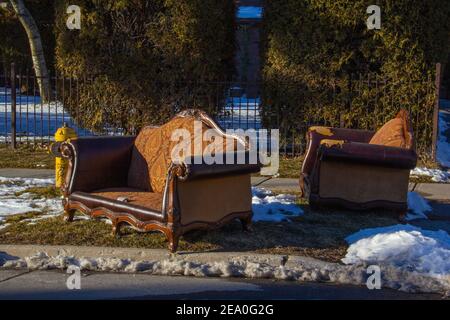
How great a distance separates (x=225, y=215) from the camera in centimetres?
701

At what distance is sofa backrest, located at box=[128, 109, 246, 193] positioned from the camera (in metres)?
7.54

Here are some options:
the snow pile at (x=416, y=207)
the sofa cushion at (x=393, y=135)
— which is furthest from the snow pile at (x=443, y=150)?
the sofa cushion at (x=393, y=135)

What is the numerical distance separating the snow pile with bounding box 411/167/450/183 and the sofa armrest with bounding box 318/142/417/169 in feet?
9.93

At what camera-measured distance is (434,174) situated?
440 inches

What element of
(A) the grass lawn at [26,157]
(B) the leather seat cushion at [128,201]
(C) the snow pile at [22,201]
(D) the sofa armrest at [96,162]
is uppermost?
(D) the sofa armrest at [96,162]

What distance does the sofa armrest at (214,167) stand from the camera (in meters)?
6.33

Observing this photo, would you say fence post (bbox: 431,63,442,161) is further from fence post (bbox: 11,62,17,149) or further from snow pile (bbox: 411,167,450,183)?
fence post (bbox: 11,62,17,149)

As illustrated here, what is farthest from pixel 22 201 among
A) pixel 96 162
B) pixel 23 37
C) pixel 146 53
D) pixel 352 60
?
pixel 23 37

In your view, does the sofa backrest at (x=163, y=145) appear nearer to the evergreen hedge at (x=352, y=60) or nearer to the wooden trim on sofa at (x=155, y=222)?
the wooden trim on sofa at (x=155, y=222)

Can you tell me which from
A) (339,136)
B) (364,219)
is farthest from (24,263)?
(339,136)

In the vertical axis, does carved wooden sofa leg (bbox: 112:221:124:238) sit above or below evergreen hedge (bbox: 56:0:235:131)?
below

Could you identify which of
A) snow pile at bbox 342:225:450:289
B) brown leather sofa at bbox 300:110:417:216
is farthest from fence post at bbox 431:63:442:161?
snow pile at bbox 342:225:450:289

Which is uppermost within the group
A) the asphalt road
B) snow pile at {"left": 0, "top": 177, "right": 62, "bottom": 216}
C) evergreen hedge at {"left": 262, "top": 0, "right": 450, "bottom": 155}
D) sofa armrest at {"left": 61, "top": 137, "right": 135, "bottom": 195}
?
evergreen hedge at {"left": 262, "top": 0, "right": 450, "bottom": 155}

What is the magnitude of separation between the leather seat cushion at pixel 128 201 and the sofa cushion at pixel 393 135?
290cm
